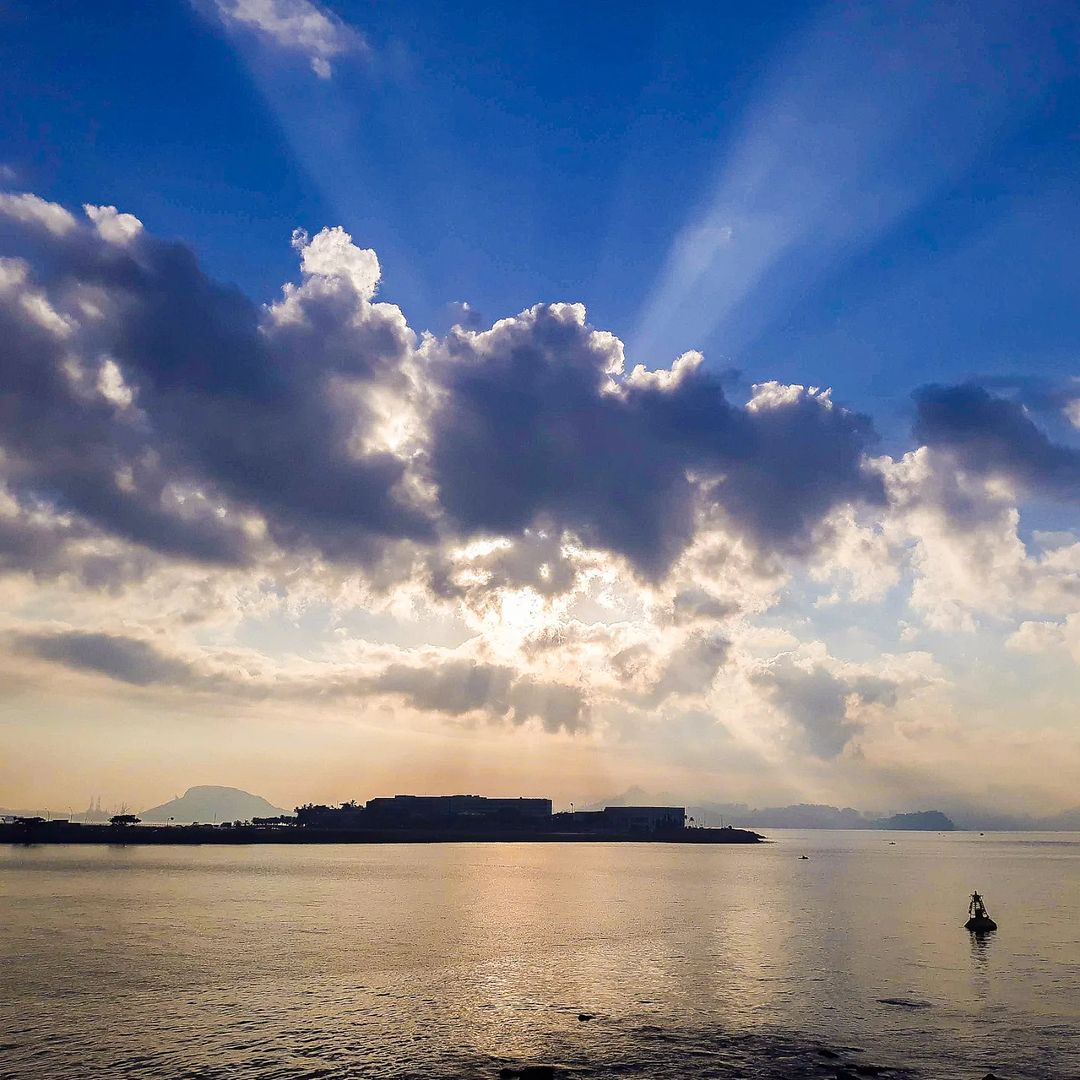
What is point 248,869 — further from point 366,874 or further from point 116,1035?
point 116,1035

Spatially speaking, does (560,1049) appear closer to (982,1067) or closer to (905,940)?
(982,1067)

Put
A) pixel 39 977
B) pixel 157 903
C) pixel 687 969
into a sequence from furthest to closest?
pixel 157 903, pixel 687 969, pixel 39 977

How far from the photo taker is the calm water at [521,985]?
43.2 metres

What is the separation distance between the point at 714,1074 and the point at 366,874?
128241mm

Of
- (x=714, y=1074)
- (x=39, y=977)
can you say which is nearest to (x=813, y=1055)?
(x=714, y=1074)

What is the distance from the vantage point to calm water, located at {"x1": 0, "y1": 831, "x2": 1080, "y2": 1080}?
142 feet

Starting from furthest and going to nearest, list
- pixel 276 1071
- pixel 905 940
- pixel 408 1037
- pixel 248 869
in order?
pixel 248 869 < pixel 905 940 < pixel 408 1037 < pixel 276 1071

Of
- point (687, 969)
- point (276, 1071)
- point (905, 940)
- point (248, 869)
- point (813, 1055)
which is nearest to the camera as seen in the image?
point (276, 1071)

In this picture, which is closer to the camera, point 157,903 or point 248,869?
point 157,903

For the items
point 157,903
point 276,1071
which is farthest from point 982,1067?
point 157,903

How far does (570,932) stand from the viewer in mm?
85875

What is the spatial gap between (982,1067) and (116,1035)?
45519 mm

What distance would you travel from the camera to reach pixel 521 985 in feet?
199

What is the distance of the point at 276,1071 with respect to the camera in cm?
4028
